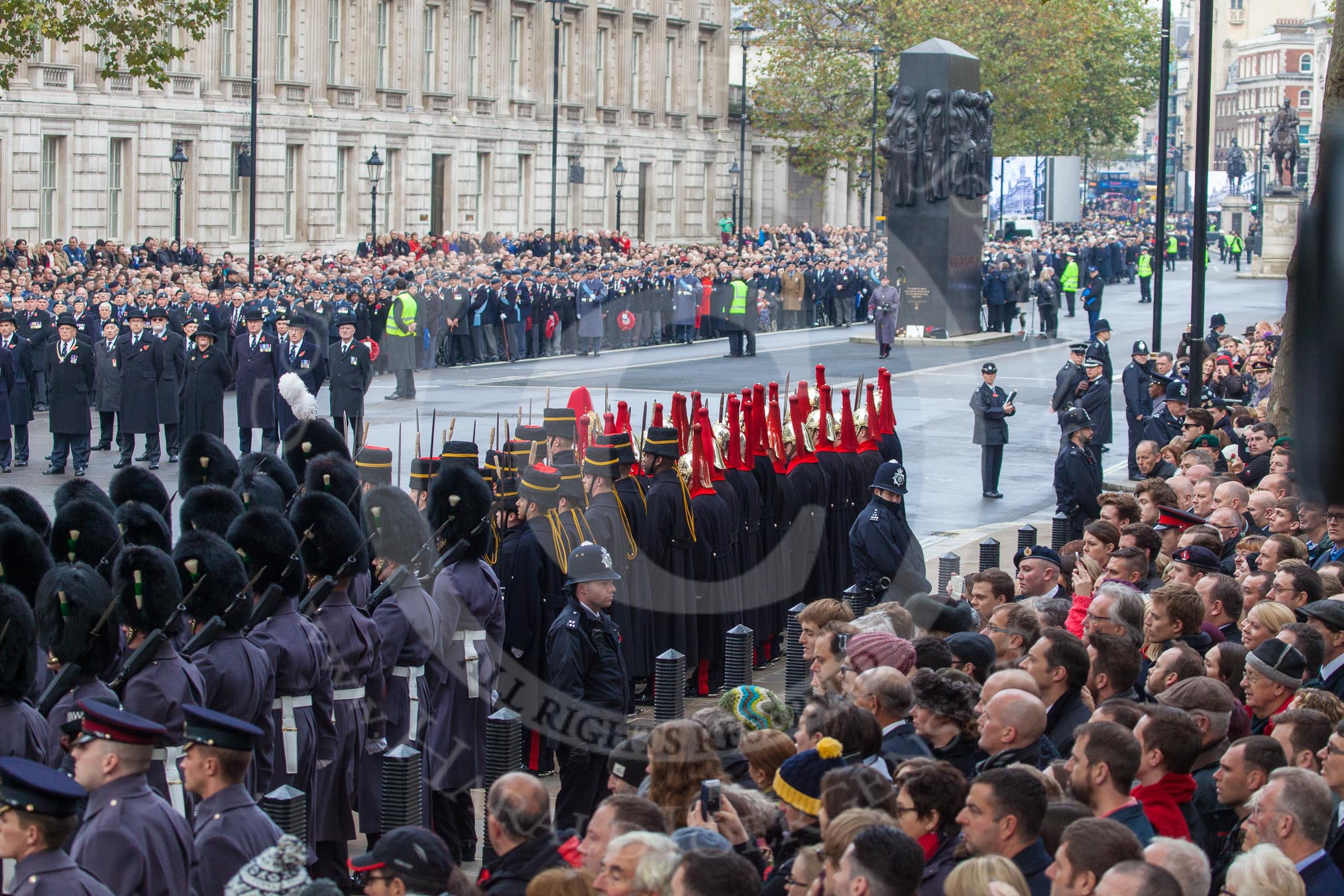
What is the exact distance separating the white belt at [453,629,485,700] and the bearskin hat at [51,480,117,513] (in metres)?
1.78

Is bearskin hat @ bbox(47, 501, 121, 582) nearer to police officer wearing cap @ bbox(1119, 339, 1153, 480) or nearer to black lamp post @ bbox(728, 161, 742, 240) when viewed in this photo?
police officer wearing cap @ bbox(1119, 339, 1153, 480)

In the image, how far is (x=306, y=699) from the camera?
22.7 feet

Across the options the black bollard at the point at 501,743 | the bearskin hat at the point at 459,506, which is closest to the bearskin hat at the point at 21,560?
the bearskin hat at the point at 459,506

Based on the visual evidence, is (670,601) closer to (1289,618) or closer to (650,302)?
(1289,618)

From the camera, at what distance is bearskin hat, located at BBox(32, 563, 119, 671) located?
633cm

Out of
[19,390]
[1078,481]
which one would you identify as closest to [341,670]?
[1078,481]

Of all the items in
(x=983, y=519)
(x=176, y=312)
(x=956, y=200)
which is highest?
(x=956, y=200)

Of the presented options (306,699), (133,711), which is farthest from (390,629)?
(133,711)

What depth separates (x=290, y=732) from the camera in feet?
22.6

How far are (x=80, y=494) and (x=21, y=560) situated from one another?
1.33 metres

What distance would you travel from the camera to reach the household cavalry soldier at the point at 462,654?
25.5ft

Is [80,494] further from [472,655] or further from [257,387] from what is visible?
[257,387]

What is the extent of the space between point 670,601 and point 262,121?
33.0 meters

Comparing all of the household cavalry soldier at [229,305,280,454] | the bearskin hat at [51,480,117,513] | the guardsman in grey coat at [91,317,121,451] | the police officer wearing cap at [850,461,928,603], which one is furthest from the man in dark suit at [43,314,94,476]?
the police officer wearing cap at [850,461,928,603]
